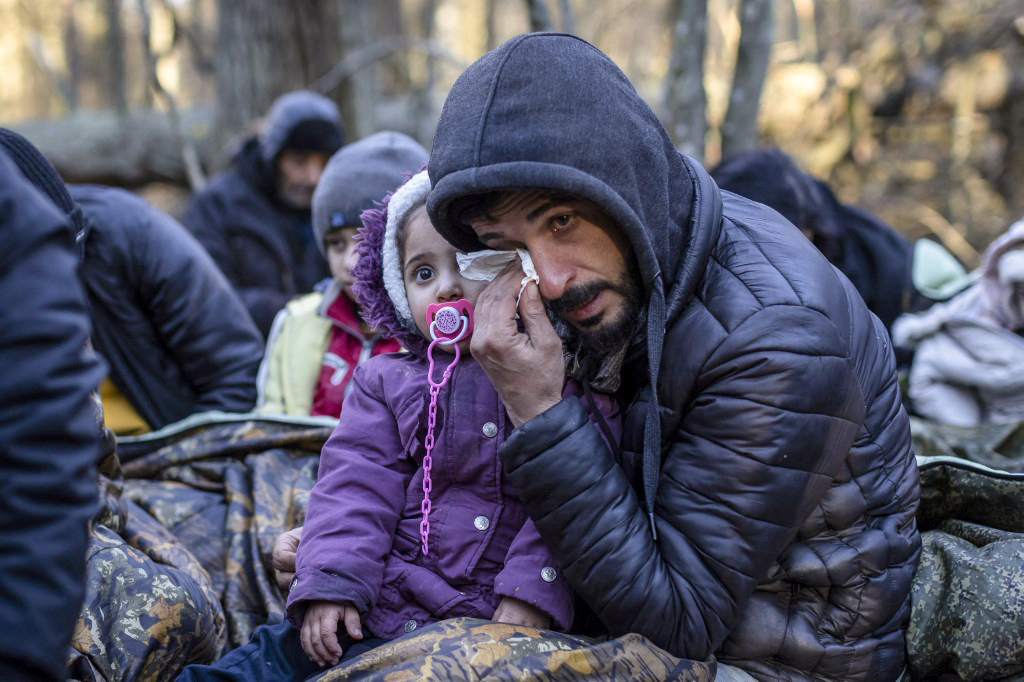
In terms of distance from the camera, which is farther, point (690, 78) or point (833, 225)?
point (690, 78)

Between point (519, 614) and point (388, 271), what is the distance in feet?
2.80

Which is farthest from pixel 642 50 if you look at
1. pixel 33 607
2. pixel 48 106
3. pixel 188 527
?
pixel 33 607

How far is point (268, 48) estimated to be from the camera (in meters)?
6.42

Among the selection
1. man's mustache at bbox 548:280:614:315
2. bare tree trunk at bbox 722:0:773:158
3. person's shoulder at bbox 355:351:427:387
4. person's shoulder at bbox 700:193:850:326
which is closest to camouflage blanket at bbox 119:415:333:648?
person's shoulder at bbox 355:351:427:387

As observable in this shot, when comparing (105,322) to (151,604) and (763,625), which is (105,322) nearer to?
(151,604)

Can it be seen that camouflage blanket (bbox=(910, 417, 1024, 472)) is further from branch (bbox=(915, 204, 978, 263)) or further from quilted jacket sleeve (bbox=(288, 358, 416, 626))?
branch (bbox=(915, 204, 978, 263))

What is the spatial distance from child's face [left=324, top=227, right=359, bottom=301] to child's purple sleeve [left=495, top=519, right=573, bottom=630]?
63.7 inches

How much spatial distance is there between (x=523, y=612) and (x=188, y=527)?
1.31 m

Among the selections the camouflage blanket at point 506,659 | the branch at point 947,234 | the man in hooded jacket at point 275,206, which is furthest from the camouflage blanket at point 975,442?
the branch at point 947,234

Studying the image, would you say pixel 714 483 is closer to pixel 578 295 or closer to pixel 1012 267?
pixel 578 295

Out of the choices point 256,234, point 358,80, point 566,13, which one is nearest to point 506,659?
point 566,13

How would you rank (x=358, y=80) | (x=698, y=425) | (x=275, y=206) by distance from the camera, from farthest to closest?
(x=358, y=80) < (x=275, y=206) < (x=698, y=425)

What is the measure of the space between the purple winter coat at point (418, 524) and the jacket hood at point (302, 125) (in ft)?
10.3

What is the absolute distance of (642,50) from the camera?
18516 millimetres
